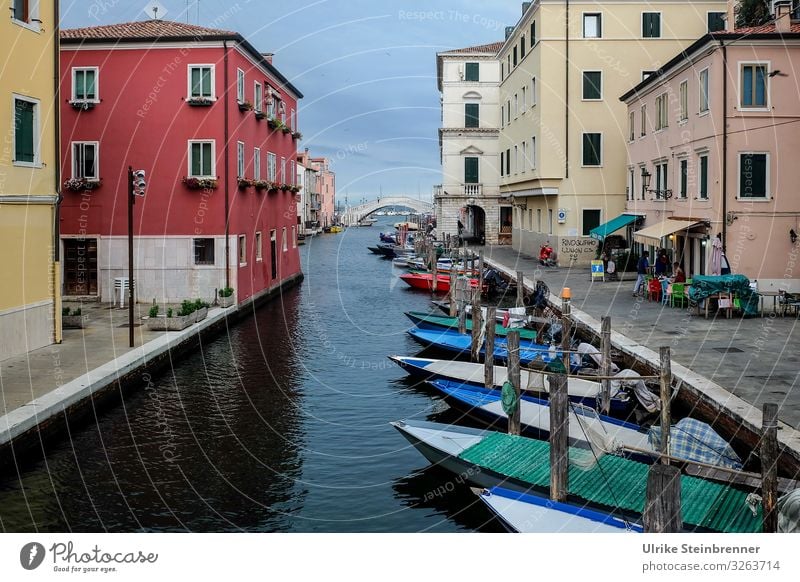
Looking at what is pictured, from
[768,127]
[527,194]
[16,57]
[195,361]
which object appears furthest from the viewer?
[527,194]

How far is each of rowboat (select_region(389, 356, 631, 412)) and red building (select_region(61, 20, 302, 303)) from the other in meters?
11.1

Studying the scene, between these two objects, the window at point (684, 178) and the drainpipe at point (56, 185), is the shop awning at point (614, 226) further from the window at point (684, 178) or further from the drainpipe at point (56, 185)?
the drainpipe at point (56, 185)

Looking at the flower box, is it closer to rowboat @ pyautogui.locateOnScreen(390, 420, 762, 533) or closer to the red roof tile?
the red roof tile

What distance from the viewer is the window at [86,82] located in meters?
27.6

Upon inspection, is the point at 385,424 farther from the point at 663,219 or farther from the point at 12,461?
the point at 663,219

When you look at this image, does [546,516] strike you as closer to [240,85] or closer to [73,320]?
[73,320]

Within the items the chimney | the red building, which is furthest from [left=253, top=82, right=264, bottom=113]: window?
the chimney

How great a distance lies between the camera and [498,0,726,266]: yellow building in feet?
128

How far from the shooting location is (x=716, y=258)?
2331 cm

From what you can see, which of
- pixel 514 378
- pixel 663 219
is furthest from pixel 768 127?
pixel 514 378

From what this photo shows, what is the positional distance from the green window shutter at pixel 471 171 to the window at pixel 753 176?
40028mm

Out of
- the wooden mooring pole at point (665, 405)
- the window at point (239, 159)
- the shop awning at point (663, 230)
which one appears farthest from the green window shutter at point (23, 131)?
the shop awning at point (663, 230)
